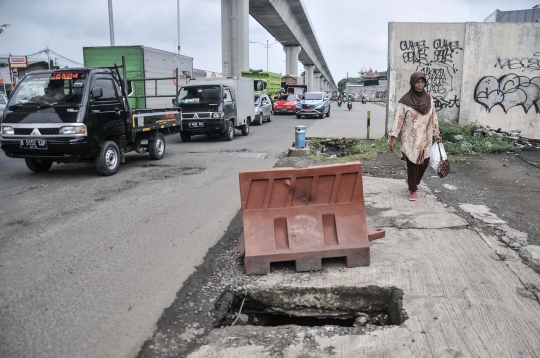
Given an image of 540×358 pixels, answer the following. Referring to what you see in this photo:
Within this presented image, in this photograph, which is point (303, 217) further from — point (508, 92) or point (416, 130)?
point (508, 92)

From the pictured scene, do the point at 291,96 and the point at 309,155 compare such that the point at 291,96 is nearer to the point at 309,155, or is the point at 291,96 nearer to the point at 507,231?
the point at 309,155

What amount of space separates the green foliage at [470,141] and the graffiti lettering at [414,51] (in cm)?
210

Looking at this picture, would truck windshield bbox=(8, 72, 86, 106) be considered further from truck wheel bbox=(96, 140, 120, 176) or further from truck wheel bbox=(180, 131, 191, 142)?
truck wheel bbox=(180, 131, 191, 142)

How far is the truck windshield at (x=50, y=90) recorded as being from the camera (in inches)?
346

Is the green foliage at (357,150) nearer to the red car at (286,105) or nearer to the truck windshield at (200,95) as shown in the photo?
the truck windshield at (200,95)

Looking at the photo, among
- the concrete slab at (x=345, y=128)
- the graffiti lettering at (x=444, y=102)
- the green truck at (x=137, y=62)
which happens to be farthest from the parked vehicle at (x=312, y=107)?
the graffiti lettering at (x=444, y=102)

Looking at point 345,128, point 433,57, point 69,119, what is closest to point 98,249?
point 69,119

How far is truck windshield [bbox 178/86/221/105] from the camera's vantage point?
15188mm

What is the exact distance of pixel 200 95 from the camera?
15398 mm

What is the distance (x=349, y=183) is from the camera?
4242 mm

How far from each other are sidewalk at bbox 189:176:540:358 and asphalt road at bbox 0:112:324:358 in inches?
32.8

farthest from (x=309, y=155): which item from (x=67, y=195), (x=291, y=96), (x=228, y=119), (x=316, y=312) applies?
(x=291, y=96)

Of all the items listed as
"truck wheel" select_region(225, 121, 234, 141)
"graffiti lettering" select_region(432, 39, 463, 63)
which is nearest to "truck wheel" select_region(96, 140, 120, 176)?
"truck wheel" select_region(225, 121, 234, 141)

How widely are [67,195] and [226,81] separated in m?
11.0
